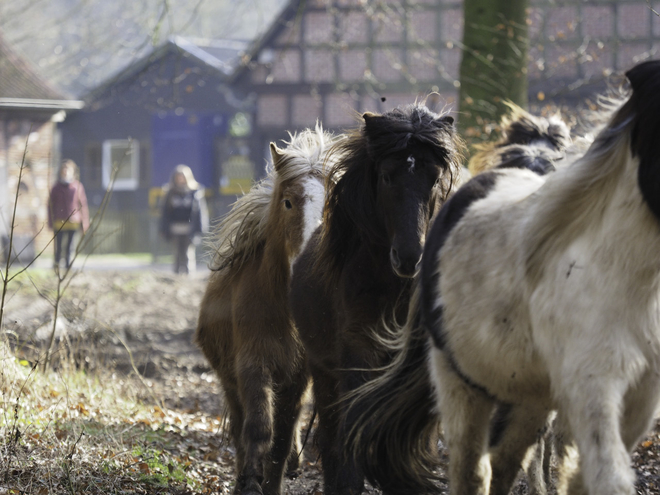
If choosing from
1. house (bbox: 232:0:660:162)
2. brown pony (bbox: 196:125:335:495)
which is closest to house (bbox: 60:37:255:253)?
house (bbox: 232:0:660:162)

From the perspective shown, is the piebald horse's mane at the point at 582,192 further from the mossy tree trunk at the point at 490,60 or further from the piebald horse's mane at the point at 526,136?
the mossy tree trunk at the point at 490,60

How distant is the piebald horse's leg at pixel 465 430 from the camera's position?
305 cm

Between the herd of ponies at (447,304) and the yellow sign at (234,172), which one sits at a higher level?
the yellow sign at (234,172)

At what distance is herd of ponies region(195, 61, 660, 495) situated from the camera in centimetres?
241

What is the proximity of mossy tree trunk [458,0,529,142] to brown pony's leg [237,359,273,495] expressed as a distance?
450cm

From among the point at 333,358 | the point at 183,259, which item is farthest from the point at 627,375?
the point at 183,259

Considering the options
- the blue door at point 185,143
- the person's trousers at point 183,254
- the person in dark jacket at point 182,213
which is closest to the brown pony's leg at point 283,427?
the person in dark jacket at point 182,213

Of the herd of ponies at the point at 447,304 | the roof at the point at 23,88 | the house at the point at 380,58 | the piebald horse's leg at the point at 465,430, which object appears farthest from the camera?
the roof at the point at 23,88

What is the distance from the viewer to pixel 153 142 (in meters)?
32.6

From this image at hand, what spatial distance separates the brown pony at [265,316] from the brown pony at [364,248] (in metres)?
0.33

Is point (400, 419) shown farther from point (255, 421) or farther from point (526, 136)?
point (526, 136)

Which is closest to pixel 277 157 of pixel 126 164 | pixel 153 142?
pixel 153 142

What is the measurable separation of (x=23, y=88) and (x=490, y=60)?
2202cm

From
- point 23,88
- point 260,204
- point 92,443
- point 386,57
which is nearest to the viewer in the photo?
point 92,443
